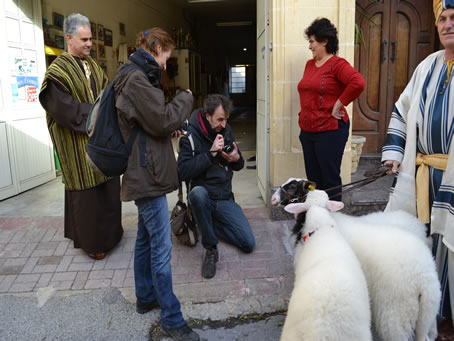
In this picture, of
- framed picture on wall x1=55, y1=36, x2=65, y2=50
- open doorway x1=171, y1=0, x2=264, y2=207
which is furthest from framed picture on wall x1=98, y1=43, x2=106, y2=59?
open doorway x1=171, y1=0, x2=264, y2=207

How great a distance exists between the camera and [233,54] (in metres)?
26.7

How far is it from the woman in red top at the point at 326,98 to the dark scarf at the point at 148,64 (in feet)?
5.64

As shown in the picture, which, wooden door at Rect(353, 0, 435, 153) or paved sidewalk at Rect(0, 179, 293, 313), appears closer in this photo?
paved sidewalk at Rect(0, 179, 293, 313)

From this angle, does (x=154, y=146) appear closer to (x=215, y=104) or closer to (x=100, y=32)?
(x=215, y=104)

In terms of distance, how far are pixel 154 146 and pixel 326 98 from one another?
72.8 inches

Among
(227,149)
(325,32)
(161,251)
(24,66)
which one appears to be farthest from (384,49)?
(24,66)

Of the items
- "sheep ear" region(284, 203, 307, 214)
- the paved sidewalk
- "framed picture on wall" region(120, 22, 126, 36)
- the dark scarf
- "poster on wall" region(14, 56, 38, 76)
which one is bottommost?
the paved sidewalk

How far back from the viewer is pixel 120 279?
3.66m

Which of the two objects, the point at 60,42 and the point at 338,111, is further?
the point at 60,42

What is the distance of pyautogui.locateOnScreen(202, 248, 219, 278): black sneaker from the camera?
365 centimetres

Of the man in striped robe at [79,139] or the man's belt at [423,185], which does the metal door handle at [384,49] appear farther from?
the man in striped robe at [79,139]

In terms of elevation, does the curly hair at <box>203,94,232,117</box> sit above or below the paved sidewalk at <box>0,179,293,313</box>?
above

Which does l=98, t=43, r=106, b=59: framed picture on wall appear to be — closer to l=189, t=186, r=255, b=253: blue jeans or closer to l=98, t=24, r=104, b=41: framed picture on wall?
l=98, t=24, r=104, b=41: framed picture on wall

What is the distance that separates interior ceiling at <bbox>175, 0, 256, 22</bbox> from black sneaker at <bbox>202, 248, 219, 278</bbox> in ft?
31.0
